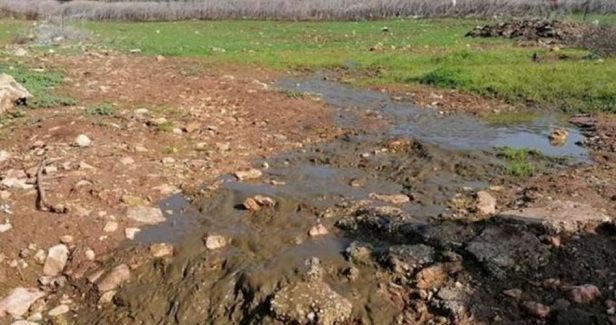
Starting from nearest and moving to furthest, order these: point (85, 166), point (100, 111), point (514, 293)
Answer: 1. point (514, 293)
2. point (85, 166)
3. point (100, 111)

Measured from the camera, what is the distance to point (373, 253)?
4.96m

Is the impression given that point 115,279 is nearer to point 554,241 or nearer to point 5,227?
point 5,227

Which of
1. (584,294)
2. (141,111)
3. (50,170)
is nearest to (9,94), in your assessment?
(141,111)

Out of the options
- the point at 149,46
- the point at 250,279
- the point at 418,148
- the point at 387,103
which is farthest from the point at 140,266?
the point at 149,46

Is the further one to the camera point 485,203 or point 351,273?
point 485,203

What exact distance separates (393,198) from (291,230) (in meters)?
1.27

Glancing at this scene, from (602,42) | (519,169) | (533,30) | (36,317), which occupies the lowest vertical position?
(36,317)

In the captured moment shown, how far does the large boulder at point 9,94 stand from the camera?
893 centimetres

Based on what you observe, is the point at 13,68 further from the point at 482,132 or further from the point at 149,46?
the point at 482,132

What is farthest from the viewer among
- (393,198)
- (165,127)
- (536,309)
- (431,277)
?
(165,127)

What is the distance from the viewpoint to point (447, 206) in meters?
5.92

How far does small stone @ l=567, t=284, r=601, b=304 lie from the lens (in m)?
4.29

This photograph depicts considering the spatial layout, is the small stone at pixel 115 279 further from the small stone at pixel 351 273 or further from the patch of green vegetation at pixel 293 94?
the patch of green vegetation at pixel 293 94

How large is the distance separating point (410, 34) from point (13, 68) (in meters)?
16.9
